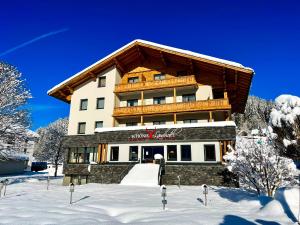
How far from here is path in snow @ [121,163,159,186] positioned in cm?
2047

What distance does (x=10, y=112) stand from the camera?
2328cm

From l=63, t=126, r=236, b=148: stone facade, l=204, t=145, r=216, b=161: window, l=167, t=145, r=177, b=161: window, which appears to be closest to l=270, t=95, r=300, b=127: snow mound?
l=63, t=126, r=236, b=148: stone facade

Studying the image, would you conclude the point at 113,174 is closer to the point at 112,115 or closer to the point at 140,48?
the point at 112,115

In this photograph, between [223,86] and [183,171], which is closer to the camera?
[183,171]

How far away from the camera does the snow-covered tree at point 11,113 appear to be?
2245 centimetres

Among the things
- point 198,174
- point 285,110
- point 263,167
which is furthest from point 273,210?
point 198,174

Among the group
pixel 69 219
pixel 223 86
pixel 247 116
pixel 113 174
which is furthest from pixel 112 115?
pixel 247 116

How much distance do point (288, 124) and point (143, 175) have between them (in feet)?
49.5

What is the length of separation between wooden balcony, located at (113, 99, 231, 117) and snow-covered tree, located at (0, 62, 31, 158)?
9268 millimetres

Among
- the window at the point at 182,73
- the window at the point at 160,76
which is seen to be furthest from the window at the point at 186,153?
the window at the point at 160,76

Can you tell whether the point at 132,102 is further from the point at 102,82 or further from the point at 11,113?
the point at 11,113

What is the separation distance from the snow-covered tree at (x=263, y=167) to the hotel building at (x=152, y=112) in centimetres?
503

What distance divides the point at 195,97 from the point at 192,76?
7.63ft

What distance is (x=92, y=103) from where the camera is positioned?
99.2ft
